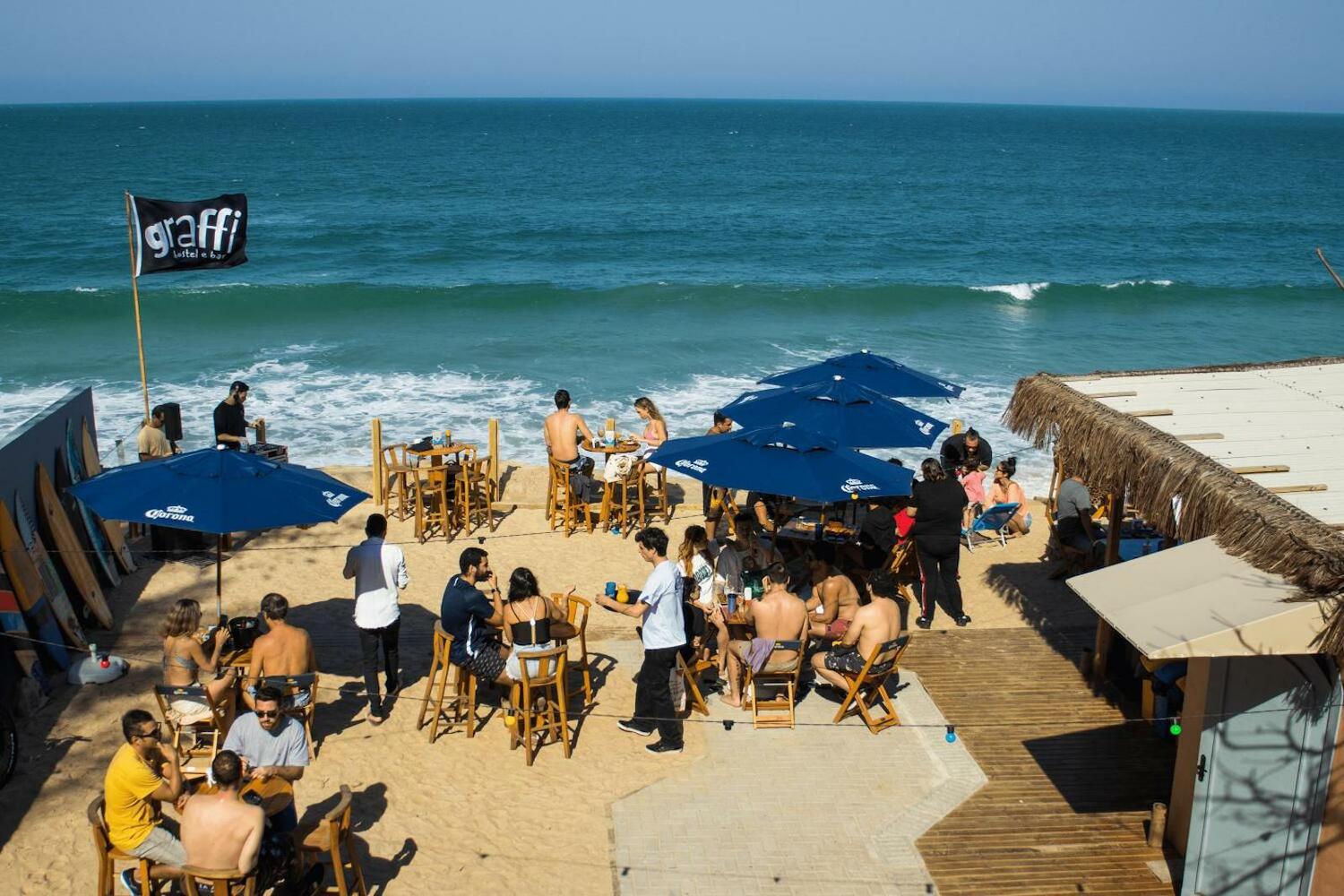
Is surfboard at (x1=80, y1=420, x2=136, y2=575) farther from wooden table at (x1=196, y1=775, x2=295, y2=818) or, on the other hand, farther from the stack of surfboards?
wooden table at (x1=196, y1=775, x2=295, y2=818)

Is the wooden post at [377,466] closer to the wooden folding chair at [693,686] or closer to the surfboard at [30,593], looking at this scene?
the surfboard at [30,593]

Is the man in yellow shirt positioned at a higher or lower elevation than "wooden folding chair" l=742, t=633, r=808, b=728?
higher

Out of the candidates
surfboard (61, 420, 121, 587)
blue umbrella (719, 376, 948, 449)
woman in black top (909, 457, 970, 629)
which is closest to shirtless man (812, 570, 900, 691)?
woman in black top (909, 457, 970, 629)

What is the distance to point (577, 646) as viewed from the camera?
9930 mm

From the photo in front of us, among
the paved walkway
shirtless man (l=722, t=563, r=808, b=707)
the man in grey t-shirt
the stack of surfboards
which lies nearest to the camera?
the paved walkway

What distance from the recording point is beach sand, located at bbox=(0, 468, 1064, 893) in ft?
22.7

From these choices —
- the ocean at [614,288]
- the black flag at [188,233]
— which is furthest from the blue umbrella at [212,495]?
Result: the ocean at [614,288]

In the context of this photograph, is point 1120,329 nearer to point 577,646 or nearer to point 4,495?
point 577,646

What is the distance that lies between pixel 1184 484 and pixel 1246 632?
189cm

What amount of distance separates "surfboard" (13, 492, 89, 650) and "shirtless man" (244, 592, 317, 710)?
7.96 ft

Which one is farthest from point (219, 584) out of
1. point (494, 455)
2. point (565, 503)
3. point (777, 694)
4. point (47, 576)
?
point (494, 455)

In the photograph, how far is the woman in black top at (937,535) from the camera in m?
10.1

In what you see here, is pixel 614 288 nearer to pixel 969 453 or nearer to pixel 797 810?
pixel 969 453

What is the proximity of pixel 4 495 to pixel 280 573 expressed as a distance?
298 centimetres
